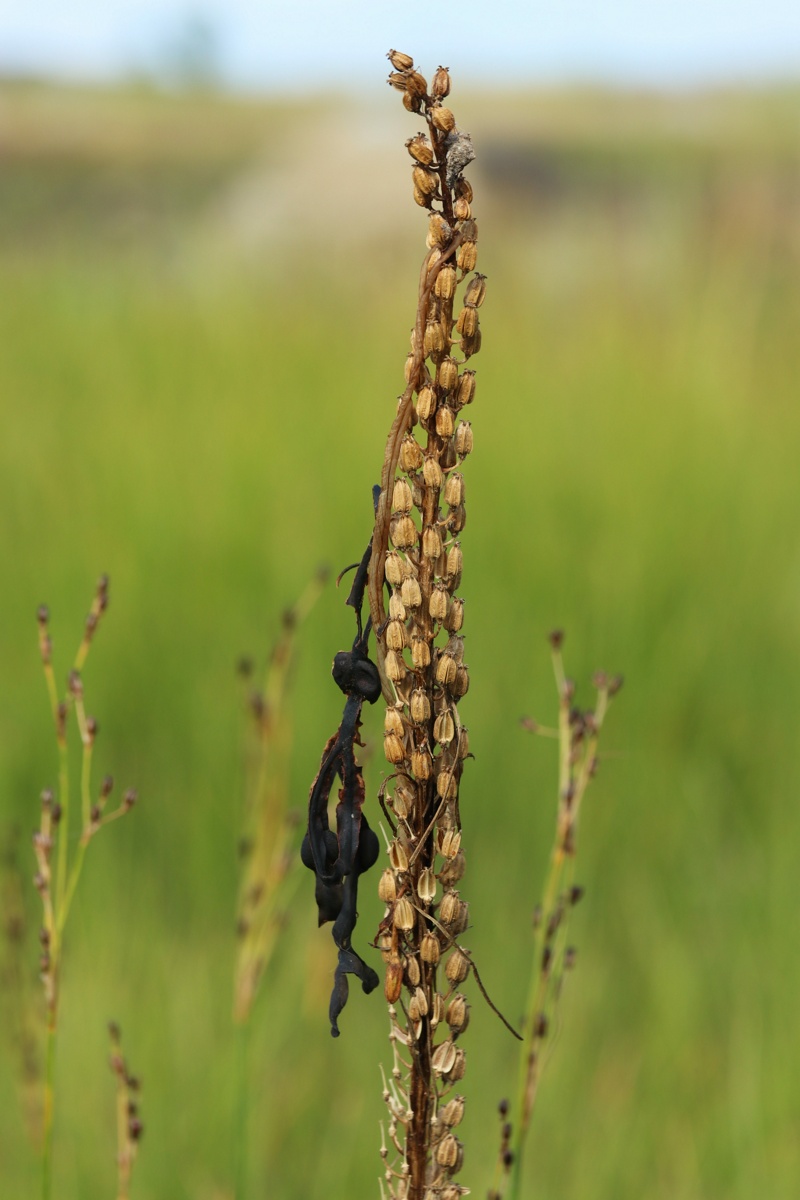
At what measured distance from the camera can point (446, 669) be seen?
48cm

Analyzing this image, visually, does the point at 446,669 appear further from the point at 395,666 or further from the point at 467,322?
the point at 467,322

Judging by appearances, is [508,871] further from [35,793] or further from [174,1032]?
[35,793]

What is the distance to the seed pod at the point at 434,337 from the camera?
1.51ft

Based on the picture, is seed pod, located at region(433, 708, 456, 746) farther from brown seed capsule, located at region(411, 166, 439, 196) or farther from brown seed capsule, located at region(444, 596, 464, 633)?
brown seed capsule, located at region(411, 166, 439, 196)

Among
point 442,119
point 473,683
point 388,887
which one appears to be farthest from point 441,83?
point 473,683

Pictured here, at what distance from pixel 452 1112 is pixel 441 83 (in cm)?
43

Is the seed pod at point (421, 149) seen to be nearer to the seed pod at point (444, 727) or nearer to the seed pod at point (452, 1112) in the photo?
the seed pod at point (444, 727)

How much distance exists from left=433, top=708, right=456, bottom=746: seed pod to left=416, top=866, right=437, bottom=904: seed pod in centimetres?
6

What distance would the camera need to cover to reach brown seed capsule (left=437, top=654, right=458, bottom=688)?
480 millimetres

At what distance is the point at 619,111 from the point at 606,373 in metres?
31.2

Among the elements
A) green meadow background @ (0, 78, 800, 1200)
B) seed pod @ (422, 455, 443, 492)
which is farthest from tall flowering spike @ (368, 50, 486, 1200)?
green meadow background @ (0, 78, 800, 1200)

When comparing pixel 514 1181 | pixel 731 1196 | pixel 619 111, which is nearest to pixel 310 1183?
pixel 731 1196

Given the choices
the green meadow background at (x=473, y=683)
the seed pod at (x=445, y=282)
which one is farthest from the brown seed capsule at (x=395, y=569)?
the green meadow background at (x=473, y=683)

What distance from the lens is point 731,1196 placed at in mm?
1554
